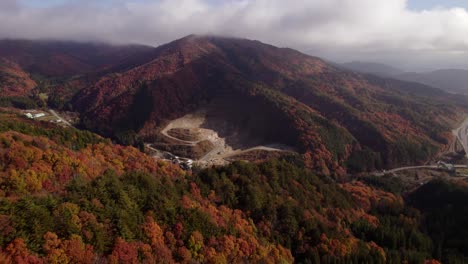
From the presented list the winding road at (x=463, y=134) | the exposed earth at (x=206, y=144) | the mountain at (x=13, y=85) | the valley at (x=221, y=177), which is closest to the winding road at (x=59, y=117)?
the valley at (x=221, y=177)

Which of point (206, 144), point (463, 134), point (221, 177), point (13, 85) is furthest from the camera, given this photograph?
point (13, 85)

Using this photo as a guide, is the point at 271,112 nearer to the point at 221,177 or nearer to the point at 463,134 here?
the point at 221,177

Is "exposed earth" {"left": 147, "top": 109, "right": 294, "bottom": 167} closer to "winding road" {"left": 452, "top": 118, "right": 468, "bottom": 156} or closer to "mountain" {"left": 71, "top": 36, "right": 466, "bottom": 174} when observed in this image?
"mountain" {"left": 71, "top": 36, "right": 466, "bottom": 174}

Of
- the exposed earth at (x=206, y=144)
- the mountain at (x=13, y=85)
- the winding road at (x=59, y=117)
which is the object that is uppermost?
the mountain at (x=13, y=85)

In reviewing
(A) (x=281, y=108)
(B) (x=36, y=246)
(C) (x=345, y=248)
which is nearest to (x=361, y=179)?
(A) (x=281, y=108)

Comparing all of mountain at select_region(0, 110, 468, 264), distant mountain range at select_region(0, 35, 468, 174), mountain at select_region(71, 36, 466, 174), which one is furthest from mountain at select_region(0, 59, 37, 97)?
mountain at select_region(0, 110, 468, 264)

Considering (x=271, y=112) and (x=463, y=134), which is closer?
(x=271, y=112)

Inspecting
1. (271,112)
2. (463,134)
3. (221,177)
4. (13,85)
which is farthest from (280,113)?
(13,85)

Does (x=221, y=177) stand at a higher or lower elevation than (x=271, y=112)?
lower

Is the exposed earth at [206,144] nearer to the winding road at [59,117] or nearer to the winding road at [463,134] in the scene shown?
the winding road at [59,117]
